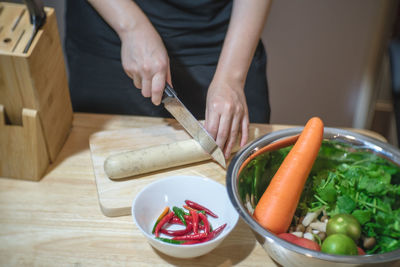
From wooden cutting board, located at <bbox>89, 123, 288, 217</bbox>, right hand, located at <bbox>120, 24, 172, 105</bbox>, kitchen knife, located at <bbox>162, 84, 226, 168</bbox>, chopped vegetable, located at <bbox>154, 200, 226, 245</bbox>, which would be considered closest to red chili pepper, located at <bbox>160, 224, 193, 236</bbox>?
chopped vegetable, located at <bbox>154, 200, 226, 245</bbox>

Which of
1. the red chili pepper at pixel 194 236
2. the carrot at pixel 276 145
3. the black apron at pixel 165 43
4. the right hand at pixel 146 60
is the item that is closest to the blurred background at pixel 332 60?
the black apron at pixel 165 43

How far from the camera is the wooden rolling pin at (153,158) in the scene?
98 cm

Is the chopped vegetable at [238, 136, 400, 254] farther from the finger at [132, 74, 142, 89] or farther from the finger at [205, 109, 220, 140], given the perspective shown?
the finger at [132, 74, 142, 89]

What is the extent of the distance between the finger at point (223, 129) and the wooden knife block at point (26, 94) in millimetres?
441

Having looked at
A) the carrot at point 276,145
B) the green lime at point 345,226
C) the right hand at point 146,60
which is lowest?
the green lime at point 345,226

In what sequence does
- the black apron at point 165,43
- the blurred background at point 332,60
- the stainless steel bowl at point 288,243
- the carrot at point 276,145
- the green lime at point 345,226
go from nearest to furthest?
the stainless steel bowl at point 288,243 < the green lime at point 345,226 < the carrot at point 276,145 < the black apron at point 165,43 < the blurred background at point 332,60

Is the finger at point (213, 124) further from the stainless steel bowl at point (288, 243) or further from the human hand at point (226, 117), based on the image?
the stainless steel bowl at point (288, 243)

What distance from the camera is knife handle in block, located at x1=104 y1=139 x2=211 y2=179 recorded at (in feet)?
3.21

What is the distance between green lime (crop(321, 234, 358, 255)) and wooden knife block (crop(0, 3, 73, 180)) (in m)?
0.70

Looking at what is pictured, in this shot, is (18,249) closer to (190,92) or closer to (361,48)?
(190,92)

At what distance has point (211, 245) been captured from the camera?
77 centimetres

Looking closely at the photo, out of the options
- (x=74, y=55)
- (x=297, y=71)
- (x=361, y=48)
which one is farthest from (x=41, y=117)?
(x=361, y=48)

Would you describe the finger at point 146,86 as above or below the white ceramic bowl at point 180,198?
above

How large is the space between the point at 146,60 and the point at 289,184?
498 mm
